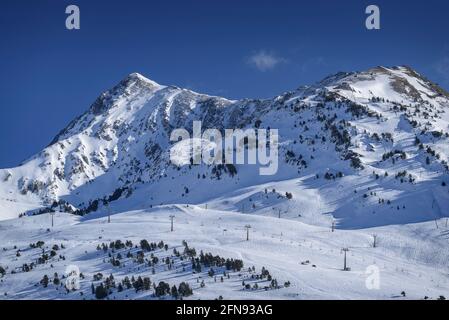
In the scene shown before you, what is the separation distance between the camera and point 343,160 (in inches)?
6531

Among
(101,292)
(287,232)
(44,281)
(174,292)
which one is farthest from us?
(287,232)

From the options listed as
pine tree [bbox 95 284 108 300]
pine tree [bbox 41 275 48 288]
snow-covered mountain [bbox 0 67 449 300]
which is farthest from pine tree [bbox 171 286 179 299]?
pine tree [bbox 41 275 48 288]

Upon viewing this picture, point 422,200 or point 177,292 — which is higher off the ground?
point 422,200

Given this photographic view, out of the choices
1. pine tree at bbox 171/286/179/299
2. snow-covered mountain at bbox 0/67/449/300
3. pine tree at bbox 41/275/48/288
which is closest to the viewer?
pine tree at bbox 171/286/179/299

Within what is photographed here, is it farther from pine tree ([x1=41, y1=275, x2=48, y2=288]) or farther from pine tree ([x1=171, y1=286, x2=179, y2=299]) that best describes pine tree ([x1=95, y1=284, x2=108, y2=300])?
pine tree ([x1=41, y1=275, x2=48, y2=288])

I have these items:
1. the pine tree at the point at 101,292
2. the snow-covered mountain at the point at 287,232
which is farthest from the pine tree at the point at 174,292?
the pine tree at the point at 101,292

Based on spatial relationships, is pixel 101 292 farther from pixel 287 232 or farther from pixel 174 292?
pixel 287 232

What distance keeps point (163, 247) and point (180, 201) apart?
89748 millimetres

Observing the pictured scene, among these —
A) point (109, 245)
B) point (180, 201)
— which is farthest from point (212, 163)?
point (109, 245)

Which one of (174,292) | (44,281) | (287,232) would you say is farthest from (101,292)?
(287,232)

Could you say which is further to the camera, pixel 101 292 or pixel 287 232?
pixel 287 232

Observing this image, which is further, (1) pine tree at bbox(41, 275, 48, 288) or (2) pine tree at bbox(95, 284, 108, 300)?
(1) pine tree at bbox(41, 275, 48, 288)

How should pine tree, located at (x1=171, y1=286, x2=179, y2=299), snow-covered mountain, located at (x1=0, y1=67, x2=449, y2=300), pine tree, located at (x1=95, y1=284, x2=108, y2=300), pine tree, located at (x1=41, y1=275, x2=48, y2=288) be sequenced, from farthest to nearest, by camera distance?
pine tree, located at (x1=41, y1=275, x2=48, y2=288)
snow-covered mountain, located at (x1=0, y1=67, x2=449, y2=300)
pine tree, located at (x1=95, y1=284, x2=108, y2=300)
pine tree, located at (x1=171, y1=286, x2=179, y2=299)
